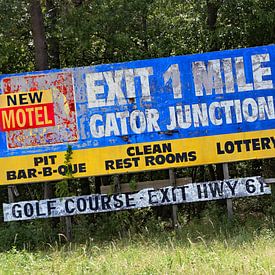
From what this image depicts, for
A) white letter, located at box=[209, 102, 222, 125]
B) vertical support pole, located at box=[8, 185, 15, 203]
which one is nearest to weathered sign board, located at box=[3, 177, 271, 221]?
vertical support pole, located at box=[8, 185, 15, 203]

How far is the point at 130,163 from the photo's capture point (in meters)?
14.9

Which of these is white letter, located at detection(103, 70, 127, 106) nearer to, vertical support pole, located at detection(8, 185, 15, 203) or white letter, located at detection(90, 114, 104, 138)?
white letter, located at detection(90, 114, 104, 138)

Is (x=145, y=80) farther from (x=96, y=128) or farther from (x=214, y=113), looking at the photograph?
(x=214, y=113)

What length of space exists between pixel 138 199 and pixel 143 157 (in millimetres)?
967

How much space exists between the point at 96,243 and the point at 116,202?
1.14m

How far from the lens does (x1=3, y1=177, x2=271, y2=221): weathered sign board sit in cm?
1464

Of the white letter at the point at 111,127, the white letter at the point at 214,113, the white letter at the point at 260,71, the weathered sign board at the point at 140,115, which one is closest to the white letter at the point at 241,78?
the weathered sign board at the point at 140,115

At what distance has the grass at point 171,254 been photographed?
947 centimetres

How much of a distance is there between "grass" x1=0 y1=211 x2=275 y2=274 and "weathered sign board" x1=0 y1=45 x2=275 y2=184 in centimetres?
158

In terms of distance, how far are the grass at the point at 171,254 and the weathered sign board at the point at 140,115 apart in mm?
1575

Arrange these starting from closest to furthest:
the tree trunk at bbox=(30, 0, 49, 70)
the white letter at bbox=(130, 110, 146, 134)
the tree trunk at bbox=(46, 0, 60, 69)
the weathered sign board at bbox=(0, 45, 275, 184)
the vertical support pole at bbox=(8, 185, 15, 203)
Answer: the weathered sign board at bbox=(0, 45, 275, 184) < the white letter at bbox=(130, 110, 146, 134) < the vertical support pole at bbox=(8, 185, 15, 203) < the tree trunk at bbox=(30, 0, 49, 70) < the tree trunk at bbox=(46, 0, 60, 69)

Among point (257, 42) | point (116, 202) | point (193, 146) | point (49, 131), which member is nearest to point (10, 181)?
point (49, 131)

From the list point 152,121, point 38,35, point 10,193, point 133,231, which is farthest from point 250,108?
point 38,35

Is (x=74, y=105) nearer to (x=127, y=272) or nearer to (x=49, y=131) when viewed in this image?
(x=49, y=131)
